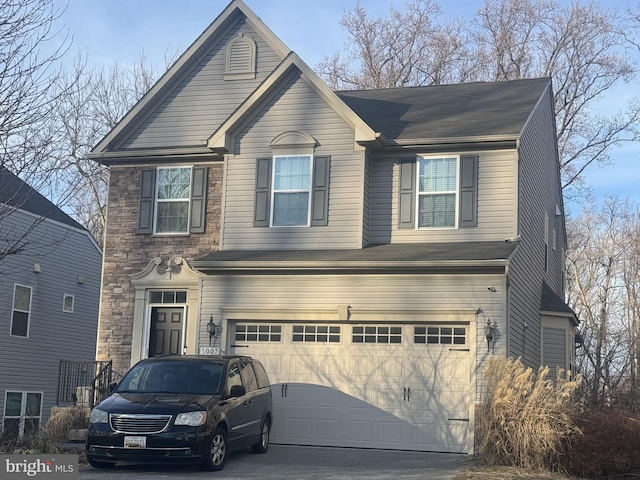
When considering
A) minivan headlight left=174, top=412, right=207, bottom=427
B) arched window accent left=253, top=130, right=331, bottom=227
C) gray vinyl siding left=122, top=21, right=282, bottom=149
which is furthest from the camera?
gray vinyl siding left=122, top=21, right=282, bottom=149

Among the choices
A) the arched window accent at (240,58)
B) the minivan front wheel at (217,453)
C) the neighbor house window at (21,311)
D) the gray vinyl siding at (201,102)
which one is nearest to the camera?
the minivan front wheel at (217,453)

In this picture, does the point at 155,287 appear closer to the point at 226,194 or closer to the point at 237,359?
the point at 226,194

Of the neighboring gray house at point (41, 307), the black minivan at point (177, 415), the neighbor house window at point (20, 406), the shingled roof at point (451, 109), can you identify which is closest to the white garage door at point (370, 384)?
the black minivan at point (177, 415)

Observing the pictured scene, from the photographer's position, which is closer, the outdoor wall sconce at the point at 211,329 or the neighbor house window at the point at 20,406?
the outdoor wall sconce at the point at 211,329

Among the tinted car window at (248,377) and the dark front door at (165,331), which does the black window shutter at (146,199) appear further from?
the tinted car window at (248,377)

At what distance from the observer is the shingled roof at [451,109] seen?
17.3 metres

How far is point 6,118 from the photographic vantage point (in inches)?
483

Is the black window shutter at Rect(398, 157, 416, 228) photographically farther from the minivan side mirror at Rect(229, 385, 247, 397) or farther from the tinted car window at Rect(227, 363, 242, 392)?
the minivan side mirror at Rect(229, 385, 247, 397)

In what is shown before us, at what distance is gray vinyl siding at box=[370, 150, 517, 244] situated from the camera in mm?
16516

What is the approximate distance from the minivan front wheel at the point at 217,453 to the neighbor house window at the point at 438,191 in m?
6.69

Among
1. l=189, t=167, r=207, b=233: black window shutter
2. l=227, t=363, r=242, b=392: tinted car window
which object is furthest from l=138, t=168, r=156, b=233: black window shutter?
l=227, t=363, r=242, b=392: tinted car window

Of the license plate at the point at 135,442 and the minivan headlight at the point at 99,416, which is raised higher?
the minivan headlight at the point at 99,416

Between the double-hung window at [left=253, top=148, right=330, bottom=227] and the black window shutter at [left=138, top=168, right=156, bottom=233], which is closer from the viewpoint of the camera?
the double-hung window at [left=253, top=148, right=330, bottom=227]

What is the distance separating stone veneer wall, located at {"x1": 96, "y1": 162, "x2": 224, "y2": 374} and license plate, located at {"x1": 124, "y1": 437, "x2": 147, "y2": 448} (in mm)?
6666
